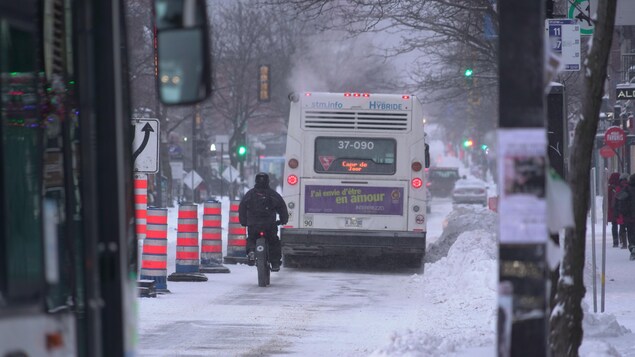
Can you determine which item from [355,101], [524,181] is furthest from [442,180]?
[524,181]

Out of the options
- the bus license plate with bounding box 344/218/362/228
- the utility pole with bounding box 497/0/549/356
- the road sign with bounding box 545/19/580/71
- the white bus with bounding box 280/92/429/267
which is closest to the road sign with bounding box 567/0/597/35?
the road sign with bounding box 545/19/580/71

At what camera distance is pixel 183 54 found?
15.7 feet

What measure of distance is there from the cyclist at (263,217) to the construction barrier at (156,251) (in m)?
2.15

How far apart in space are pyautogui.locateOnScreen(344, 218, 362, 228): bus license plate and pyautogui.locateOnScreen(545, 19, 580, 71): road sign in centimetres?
770

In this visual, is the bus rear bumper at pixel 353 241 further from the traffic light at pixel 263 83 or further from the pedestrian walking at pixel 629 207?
the traffic light at pixel 263 83

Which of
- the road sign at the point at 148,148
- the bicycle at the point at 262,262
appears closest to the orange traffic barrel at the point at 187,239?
the bicycle at the point at 262,262

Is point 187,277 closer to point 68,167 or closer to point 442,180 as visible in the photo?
point 68,167

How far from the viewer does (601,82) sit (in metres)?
8.53

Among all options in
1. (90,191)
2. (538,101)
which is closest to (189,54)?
(90,191)

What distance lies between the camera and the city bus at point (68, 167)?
4.69 m

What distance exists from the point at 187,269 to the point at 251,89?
1878 inches

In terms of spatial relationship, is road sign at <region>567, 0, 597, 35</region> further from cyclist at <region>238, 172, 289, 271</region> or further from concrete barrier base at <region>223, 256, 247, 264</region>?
concrete barrier base at <region>223, 256, 247, 264</region>

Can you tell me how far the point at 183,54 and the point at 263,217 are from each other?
15084 millimetres

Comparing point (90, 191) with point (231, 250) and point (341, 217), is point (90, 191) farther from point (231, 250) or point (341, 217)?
point (231, 250)
